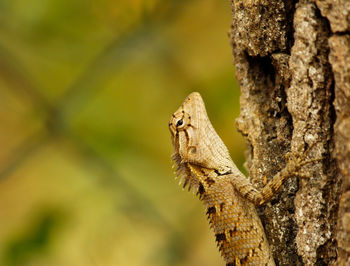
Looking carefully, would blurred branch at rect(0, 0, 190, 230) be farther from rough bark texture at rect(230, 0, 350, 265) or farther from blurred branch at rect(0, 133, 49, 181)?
rough bark texture at rect(230, 0, 350, 265)

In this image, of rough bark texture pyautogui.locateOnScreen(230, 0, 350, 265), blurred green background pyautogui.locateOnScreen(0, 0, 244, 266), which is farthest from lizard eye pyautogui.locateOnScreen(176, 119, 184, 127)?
rough bark texture pyautogui.locateOnScreen(230, 0, 350, 265)

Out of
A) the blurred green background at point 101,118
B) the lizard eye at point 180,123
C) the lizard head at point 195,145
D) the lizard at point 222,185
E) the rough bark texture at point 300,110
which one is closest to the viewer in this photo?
the rough bark texture at point 300,110

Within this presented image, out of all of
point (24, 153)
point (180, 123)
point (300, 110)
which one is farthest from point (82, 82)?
point (300, 110)

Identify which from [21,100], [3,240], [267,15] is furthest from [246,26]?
[3,240]

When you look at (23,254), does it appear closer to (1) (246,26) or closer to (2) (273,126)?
(2) (273,126)

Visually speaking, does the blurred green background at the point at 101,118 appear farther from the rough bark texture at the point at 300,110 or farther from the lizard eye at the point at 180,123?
the rough bark texture at the point at 300,110

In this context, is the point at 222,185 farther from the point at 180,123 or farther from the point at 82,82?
the point at 82,82

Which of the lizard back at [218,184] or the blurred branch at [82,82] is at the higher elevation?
the blurred branch at [82,82]

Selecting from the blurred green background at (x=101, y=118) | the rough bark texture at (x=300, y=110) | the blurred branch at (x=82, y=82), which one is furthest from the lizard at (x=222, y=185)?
the blurred branch at (x=82, y=82)
